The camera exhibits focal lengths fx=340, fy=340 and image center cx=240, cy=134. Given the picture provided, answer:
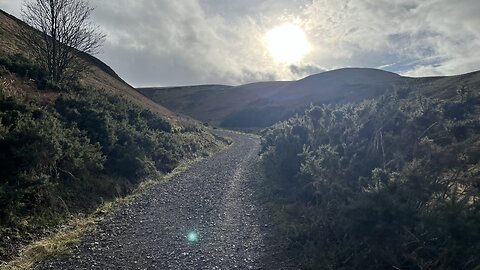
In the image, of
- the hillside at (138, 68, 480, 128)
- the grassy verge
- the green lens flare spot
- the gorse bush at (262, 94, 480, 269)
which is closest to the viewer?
the gorse bush at (262, 94, 480, 269)

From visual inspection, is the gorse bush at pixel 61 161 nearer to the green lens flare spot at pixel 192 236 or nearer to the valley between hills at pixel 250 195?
the valley between hills at pixel 250 195

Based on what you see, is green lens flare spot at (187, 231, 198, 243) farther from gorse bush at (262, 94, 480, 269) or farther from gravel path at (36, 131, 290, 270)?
gorse bush at (262, 94, 480, 269)

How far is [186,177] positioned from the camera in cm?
2183

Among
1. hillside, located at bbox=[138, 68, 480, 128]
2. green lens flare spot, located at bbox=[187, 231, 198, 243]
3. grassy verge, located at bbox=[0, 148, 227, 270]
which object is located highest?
hillside, located at bbox=[138, 68, 480, 128]

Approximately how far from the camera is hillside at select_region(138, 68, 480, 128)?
10038cm

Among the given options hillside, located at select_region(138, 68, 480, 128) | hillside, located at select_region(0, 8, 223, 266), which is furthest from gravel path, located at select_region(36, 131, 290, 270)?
hillside, located at select_region(138, 68, 480, 128)

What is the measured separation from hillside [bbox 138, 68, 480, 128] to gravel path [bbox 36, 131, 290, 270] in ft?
220

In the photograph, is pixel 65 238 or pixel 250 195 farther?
pixel 250 195

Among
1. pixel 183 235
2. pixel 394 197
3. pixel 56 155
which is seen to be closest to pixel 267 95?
pixel 56 155

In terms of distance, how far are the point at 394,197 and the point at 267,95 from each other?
424 feet

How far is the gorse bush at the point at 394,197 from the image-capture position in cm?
698

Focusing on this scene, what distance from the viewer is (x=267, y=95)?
447ft

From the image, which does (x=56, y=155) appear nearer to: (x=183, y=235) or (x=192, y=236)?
(x=183, y=235)

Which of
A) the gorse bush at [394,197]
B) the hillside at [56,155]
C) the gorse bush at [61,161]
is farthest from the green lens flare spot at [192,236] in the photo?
the gorse bush at [61,161]
